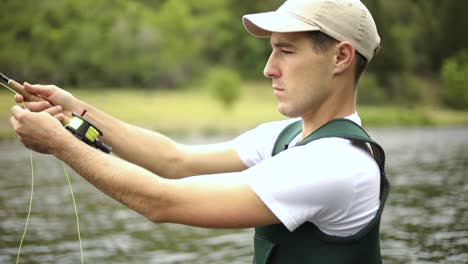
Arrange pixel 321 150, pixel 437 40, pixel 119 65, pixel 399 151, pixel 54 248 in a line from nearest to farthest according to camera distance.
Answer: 1. pixel 321 150
2. pixel 54 248
3. pixel 399 151
4. pixel 437 40
5. pixel 119 65

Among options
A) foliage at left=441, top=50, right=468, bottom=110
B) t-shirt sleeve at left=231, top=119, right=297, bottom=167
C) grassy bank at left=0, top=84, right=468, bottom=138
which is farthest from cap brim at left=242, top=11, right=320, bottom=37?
foliage at left=441, top=50, right=468, bottom=110

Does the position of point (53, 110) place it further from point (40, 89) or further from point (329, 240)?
point (329, 240)

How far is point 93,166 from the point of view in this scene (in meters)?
2.06

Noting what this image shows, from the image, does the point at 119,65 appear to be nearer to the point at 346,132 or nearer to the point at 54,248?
the point at 54,248

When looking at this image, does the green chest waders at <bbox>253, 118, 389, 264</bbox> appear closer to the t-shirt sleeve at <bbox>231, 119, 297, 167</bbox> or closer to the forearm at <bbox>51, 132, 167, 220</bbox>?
Answer: the forearm at <bbox>51, 132, 167, 220</bbox>

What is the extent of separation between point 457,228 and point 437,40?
3928 cm

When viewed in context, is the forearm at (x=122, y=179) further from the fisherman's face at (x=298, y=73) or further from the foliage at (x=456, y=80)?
the foliage at (x=456, y=80)

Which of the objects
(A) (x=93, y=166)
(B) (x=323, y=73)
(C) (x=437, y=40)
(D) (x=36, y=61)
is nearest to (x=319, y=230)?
(B) (x=323, y=73)

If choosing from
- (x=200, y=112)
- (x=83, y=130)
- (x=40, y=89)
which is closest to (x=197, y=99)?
(x=200, y=112)

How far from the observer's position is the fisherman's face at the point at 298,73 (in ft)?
7.25

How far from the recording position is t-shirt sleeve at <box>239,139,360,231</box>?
196 centimetres

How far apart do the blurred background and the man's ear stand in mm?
3734

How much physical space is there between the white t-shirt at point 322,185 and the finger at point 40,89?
3.69ft

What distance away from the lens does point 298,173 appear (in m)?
1.97
